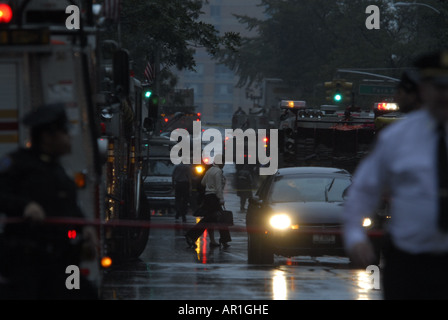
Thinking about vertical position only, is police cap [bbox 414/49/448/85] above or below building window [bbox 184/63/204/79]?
below

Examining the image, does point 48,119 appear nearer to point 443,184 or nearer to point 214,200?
point 443,184

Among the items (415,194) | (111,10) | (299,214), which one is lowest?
(299,214)

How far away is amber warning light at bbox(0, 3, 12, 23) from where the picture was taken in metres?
8.72

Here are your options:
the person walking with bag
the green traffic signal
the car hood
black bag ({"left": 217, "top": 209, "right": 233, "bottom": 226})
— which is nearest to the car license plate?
the car hood

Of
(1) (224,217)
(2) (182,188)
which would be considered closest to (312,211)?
(1) (224,217)

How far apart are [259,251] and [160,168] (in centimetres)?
1706

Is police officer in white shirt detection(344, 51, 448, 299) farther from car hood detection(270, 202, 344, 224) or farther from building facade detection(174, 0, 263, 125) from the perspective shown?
building facade detection(174, 0, 263, 125)

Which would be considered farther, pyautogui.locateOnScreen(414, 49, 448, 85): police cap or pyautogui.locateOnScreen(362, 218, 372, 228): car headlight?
pyautogui.locateOnScreen(362, 218, 372, 228): car headlight

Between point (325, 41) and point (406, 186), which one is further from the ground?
point (325, 41)

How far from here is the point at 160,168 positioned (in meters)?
33.5

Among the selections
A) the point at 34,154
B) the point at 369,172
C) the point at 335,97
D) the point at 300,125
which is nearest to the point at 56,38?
the point at 34,154

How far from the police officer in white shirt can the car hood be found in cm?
1017

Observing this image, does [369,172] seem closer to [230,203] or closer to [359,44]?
[230,203]

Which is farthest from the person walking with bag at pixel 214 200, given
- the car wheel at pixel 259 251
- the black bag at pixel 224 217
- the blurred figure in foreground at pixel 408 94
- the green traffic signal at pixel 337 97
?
the green traffic signal at pixel 337 97
